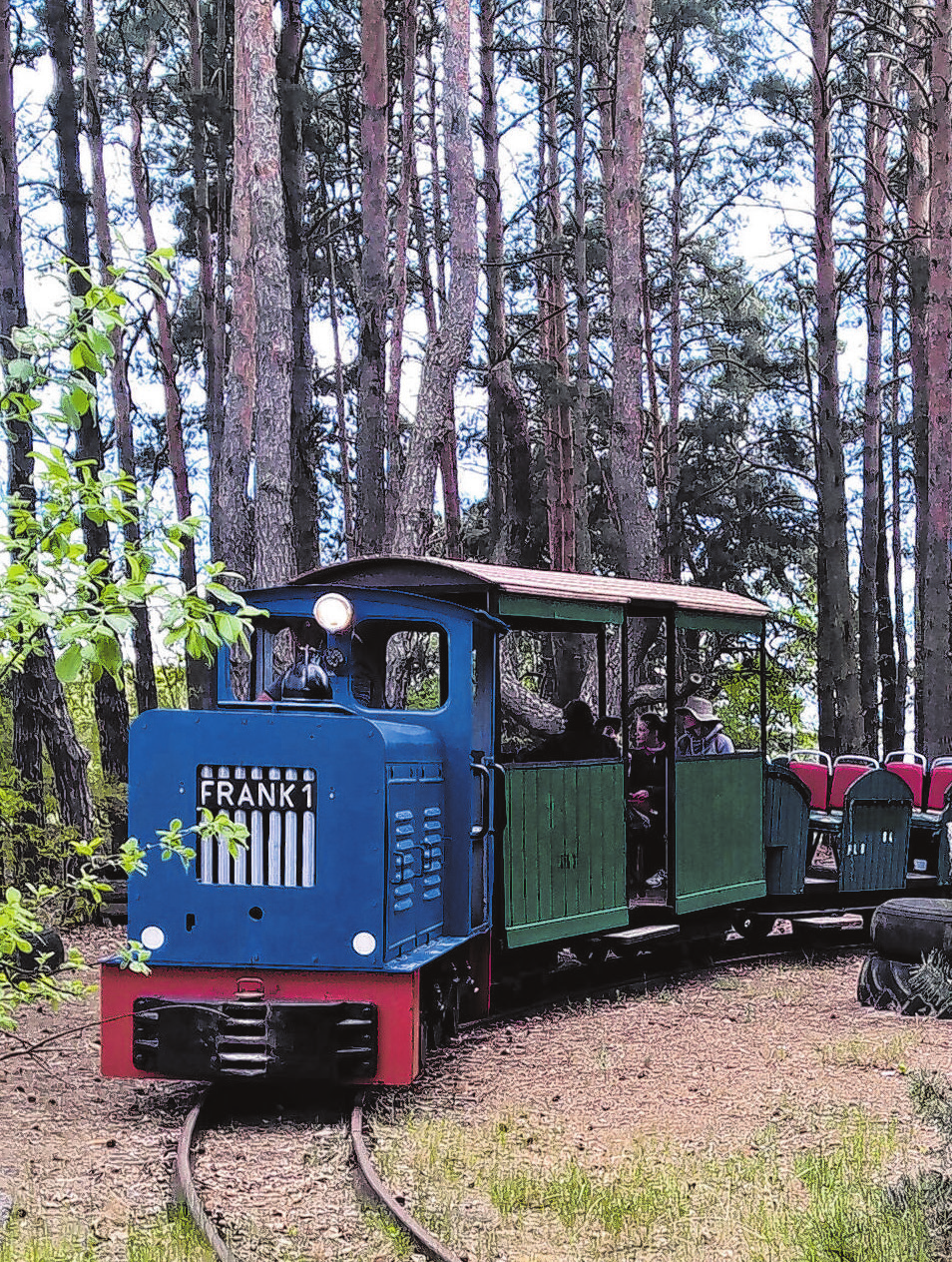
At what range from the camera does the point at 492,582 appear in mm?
8938

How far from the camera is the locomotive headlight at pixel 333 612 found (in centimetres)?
823

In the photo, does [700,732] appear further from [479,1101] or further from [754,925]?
[479,1101]

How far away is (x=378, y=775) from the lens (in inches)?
293

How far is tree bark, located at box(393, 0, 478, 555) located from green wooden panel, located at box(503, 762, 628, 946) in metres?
5.64

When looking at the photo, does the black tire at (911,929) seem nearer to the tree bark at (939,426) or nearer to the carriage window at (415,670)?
the carriage window at (415,670)

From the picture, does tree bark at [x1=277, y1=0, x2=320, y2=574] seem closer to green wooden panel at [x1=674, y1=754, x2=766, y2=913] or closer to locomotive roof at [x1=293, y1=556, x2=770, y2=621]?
green wooden panel at [x1=674, y1=754, x2=766, y2=913]

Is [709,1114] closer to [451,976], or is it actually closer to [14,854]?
[451,976]

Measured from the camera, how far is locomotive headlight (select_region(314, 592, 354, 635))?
823 centimetres

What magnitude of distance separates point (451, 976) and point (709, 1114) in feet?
5.55

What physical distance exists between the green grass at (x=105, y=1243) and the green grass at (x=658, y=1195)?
2.99 ft

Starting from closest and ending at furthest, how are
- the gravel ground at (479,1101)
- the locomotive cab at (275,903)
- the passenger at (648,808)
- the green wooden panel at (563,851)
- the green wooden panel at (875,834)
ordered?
the gravel ground at (479,1101), the locomotive cab at (275,903), the green wooden panel at (563,851), the passenger at (648,808), the green wooden panel at (875,834)

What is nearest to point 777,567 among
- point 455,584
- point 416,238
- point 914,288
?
point 914,288

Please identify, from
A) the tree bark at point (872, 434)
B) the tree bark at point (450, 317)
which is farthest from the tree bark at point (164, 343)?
the tree bark at point (872, 434)

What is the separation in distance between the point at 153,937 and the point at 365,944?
1.06 meters
